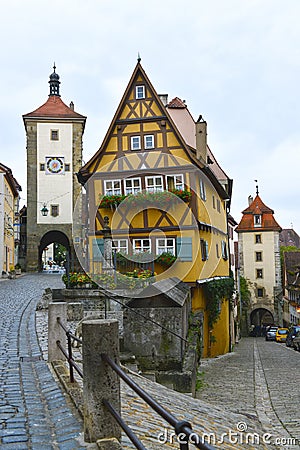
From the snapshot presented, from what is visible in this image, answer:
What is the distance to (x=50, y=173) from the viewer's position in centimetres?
4688

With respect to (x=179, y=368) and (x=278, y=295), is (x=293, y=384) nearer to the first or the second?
(x=179, y=368)

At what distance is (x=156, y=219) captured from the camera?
23.7 m

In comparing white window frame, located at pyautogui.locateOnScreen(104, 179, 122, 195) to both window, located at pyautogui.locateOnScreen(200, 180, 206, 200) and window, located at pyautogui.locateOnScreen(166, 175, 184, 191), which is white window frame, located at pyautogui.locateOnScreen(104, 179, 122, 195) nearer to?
window, located at pyautogui.locateOnScreen(166, 175, 184, 191)

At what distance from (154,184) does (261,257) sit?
36.4 m

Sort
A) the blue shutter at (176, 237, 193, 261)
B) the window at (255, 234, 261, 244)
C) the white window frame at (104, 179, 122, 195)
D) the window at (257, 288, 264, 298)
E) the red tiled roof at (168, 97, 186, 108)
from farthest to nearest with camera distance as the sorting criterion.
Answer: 1. the window at (257, 288, 264, 298)
2. the window at (255, 234, 261, 244)
3. the red tiled roof at (168, 97, 186, 108)
4. the white window frame at (104, 179, 122, 195)
5. the blue shutter at (176, 237, 193, 261)

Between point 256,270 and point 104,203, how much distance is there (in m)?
37.4

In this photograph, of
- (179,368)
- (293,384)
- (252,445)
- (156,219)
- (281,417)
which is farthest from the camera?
(156,219)

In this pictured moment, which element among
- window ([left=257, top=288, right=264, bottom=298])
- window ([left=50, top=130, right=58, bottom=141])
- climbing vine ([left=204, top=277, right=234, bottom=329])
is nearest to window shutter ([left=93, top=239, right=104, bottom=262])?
climbing vine ([left=204, top=277, right=234, bottom=329])

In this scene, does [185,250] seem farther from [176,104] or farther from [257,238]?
[257,238]

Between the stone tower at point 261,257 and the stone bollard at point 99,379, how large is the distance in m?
54.2

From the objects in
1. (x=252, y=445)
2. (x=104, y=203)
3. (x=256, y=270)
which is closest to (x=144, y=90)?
(x=104, y=203)

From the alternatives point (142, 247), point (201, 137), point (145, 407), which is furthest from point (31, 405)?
point (201, 137)

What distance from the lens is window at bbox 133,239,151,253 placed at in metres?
23.7

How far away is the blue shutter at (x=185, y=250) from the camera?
2284 centimetres
